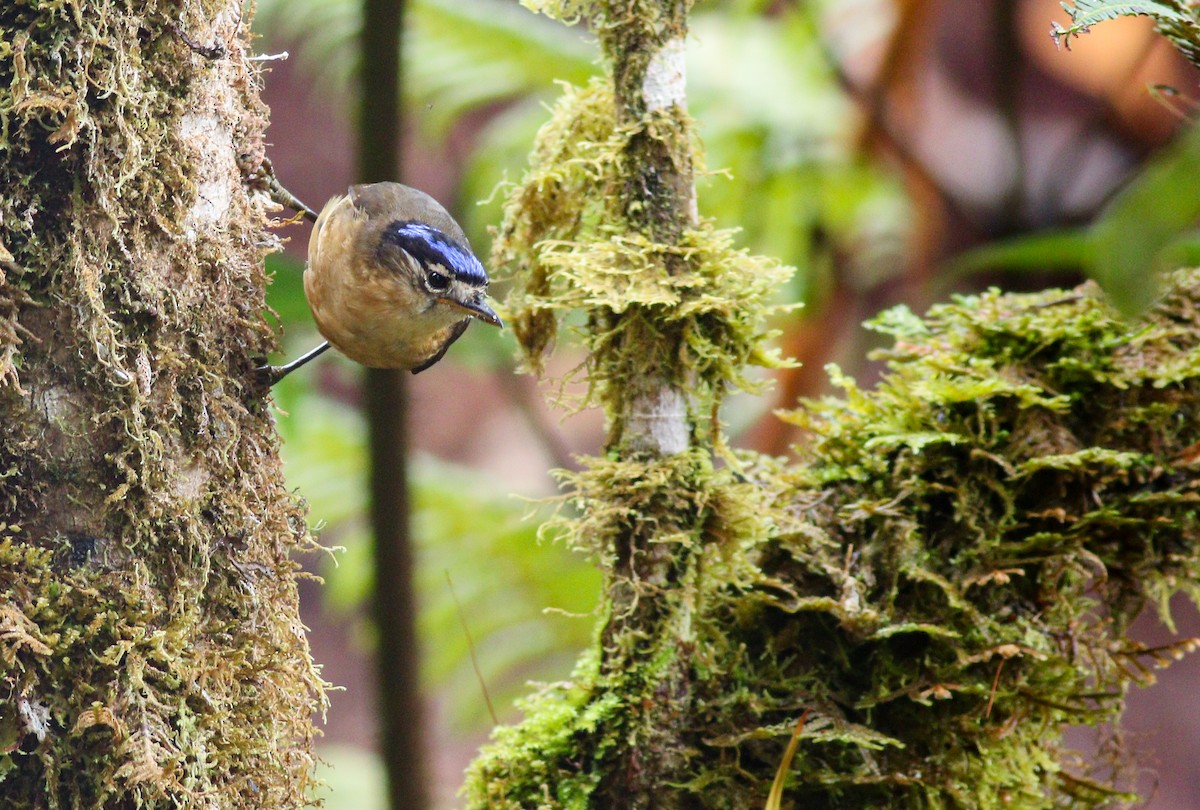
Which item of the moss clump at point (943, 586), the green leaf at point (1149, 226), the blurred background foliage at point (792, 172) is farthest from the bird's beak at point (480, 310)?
the green leaf at point (1149, 226)

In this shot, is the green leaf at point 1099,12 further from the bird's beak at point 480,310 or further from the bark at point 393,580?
the bark at point 393,580

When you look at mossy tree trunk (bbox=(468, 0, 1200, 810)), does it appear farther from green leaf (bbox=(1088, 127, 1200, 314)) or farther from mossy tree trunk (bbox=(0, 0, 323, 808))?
green leaf (bbox=(1088, 127, 1200, 314))

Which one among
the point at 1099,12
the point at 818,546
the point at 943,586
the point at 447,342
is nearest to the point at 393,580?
the point at 447,342

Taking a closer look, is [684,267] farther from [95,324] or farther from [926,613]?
[95,324]

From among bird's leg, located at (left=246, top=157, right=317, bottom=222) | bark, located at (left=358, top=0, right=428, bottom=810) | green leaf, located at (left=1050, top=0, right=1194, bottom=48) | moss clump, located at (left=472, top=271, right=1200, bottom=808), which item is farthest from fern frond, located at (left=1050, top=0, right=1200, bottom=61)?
bird's leg, located at (left=246, top=157, right=317, bottom=222)

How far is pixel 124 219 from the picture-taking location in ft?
4.17

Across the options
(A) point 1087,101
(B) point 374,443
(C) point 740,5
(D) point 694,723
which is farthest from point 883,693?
(C) point 740,5

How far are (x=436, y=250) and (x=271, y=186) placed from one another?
12.8 inches

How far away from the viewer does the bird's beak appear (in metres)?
1.68

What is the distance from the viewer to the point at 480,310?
A: 5.62 ft

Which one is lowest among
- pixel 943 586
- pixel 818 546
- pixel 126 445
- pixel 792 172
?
pixel 943 586

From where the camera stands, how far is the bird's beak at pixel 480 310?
1684 millimetres

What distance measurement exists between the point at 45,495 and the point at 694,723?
0.93 meters

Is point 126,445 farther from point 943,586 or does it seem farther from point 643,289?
point 943,586
